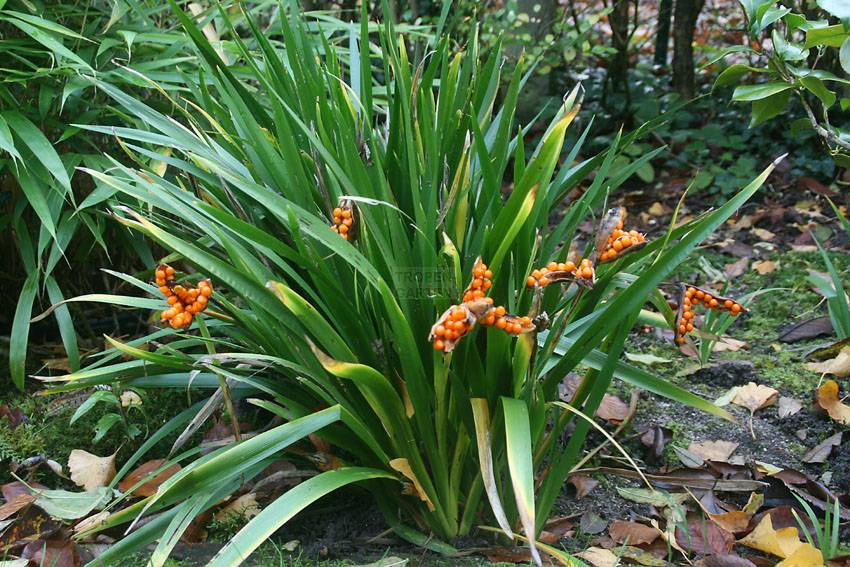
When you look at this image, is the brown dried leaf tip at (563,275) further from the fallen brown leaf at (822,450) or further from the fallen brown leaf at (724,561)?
the fallen brown leaf at (822,450)

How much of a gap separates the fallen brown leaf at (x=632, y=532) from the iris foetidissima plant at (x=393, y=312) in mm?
159

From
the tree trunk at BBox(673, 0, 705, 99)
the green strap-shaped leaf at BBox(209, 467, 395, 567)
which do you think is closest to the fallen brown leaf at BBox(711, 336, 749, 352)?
the green strap-shaped leaf at BBox(209, 467, 395, 567)

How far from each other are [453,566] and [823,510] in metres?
0.75

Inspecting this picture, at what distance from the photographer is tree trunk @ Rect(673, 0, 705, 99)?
4.84 m

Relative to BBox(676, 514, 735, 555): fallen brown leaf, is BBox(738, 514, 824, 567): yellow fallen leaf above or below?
above

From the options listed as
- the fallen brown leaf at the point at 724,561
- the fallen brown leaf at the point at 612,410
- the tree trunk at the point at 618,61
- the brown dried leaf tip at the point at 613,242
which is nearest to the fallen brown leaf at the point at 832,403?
the fallen brown leaf at the point at 612,410

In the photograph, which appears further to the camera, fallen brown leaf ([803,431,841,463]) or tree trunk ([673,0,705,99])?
tree trunk ([673,0,705,99])

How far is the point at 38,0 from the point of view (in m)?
2.26

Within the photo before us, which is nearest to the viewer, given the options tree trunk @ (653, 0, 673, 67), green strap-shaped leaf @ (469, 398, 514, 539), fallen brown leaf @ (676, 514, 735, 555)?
green strap-shaped leaf @ (469, 398, 514, 539)

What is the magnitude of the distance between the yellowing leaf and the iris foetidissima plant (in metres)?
0.27

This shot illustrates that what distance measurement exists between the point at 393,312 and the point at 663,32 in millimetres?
4989

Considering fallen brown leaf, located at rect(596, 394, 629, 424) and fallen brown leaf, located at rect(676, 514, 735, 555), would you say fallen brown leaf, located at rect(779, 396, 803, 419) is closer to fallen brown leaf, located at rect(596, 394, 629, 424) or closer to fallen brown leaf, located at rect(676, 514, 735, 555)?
fallen brown leaf, located at rect(596, 394, 629, 424)

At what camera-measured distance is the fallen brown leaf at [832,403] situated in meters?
1.96

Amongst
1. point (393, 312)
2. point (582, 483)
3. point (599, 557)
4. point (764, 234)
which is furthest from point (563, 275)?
point (764, 234)
